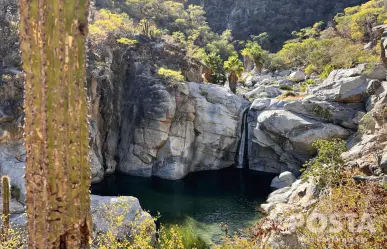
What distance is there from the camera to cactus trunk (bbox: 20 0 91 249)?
396 centimetres

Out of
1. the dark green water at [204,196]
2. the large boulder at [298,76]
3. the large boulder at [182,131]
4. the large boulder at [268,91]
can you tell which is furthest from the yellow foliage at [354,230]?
the large boulder at [298,76]

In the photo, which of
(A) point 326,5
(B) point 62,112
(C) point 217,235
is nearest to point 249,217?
(C) point 217,235

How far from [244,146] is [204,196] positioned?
8784 mm

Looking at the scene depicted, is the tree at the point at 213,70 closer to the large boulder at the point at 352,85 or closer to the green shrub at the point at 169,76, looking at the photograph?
the green shrub at the point at 169,76

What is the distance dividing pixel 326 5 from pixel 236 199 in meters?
52.3

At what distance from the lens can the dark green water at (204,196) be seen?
18641mm

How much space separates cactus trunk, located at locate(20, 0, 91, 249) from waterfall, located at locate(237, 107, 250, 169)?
26.8 m

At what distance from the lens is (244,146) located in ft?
101

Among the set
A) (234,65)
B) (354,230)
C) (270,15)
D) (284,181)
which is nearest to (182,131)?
(284,181)

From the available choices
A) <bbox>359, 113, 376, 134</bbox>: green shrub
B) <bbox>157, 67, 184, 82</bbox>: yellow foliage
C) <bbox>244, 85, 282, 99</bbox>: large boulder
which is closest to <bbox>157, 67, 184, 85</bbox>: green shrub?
<bbox>157, 67, 184, 82</bbox>: yellow foliage

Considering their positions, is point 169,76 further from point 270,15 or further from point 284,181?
point 270,15

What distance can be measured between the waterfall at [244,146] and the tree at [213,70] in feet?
21.2

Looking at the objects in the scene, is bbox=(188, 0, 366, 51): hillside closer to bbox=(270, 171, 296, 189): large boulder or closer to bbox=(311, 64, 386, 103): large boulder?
bbox=(311, 64, 386, 103): large boulder

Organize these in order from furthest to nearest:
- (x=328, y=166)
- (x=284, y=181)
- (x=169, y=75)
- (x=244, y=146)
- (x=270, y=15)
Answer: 1. (x=270, y=15)
2. (x=244, y=146)
3. (x=169, y=75)
4. (x=284, y=181)
5. (x=328, y=166)
